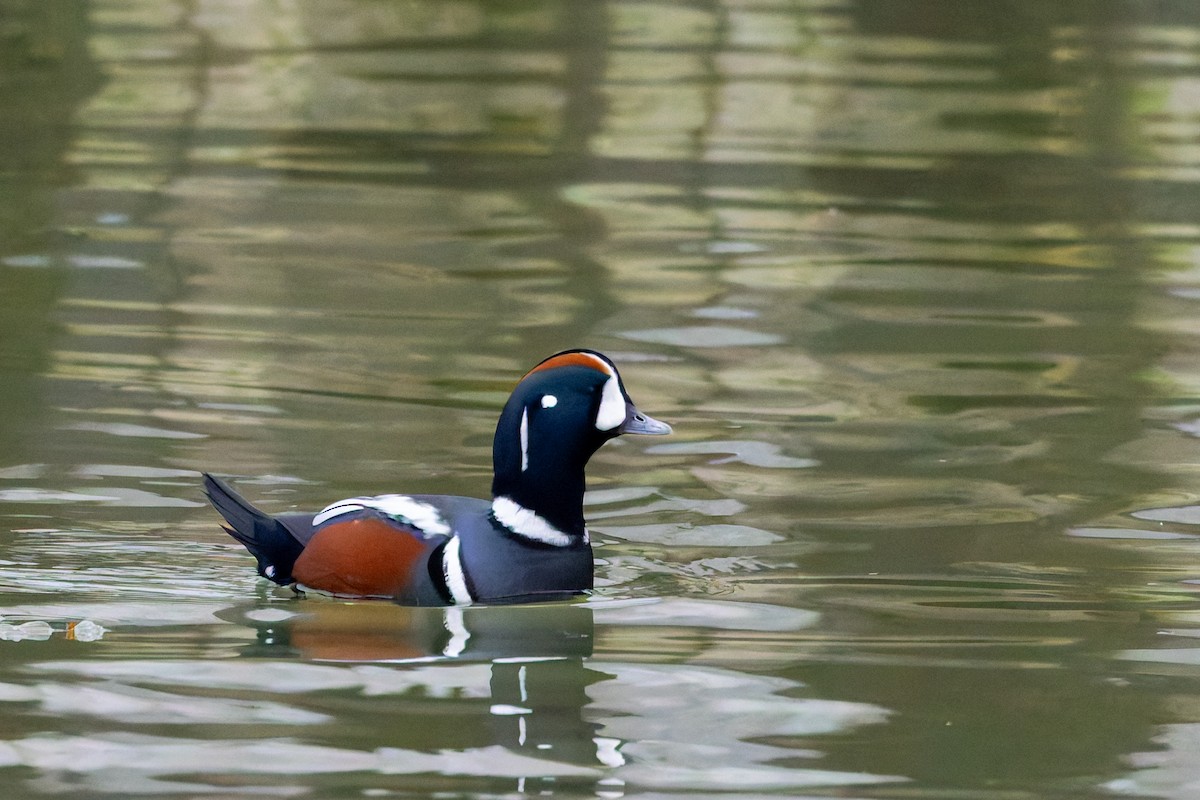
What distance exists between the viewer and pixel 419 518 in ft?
21.2

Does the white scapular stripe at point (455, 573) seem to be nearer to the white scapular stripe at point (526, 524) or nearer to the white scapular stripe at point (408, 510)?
the white scapular stripe at point (408, 510)

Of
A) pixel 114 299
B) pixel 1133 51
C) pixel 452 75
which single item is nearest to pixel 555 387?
pixel 114 299

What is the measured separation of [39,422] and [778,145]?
7.24 metres

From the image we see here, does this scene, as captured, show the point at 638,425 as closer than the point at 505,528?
No

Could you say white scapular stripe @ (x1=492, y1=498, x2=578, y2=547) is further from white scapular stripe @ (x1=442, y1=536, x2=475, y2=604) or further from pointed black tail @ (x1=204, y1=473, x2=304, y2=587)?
pointed black tail @ (x1=204, y1=473, x2=304, y2=587)

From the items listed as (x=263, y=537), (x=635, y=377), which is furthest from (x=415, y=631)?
(x=635, y=377)

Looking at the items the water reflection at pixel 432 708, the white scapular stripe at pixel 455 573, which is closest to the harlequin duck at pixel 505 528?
the white scapular stripe at pixel 455 573

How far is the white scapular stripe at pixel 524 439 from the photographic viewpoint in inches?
254

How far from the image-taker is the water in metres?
5.44

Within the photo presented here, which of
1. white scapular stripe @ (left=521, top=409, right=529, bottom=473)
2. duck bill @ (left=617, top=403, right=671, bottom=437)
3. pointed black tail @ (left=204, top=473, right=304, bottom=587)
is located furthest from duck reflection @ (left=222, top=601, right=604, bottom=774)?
duck bill @ (left=617, top=403, right=671, bottom=437)

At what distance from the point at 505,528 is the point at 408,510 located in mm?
302

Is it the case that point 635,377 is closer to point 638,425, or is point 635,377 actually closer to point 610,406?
point 638,425

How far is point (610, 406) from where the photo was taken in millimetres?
6480

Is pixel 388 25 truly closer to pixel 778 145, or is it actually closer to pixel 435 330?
pixel 778 145
